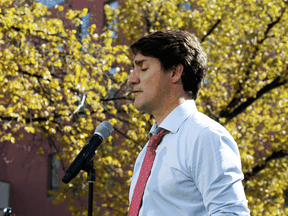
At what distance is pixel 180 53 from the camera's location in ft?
6.21

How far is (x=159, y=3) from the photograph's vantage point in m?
7.87

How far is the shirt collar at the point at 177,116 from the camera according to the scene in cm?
171

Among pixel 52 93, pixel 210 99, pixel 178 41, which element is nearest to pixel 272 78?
pixel 210 99

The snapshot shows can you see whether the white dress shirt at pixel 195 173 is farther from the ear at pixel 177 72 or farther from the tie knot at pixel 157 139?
the ear at pixel 177 72

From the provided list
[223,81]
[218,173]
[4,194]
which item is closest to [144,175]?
[218,173]

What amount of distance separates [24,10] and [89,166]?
462cm

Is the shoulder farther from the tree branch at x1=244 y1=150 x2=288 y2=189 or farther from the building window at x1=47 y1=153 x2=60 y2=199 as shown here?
the building window at x1=47 y1=153 x2=60 y2=199

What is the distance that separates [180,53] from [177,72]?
0.12m

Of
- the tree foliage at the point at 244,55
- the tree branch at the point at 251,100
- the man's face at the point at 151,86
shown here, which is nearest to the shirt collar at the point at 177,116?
the man's face at the point at 151,86

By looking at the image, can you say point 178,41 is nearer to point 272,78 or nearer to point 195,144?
point 195,144

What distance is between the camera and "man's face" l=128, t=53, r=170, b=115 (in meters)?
1.83

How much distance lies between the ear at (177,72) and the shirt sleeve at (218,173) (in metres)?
0.47

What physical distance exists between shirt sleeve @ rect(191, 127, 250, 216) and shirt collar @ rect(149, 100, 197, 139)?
0.25m

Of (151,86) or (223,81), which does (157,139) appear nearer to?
(151,86)
